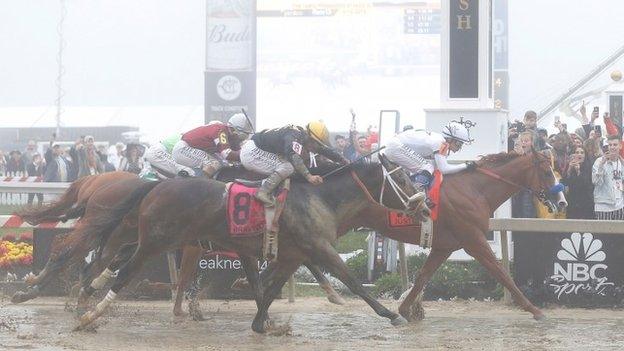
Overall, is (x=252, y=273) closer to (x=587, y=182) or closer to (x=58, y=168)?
(x=587, y=182)

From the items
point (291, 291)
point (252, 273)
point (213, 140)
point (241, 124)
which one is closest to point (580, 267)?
point (291, 291)

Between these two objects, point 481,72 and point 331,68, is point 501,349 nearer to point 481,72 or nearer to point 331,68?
point 481,72

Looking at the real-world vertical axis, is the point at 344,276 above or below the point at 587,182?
Result: below

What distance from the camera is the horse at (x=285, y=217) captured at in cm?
969

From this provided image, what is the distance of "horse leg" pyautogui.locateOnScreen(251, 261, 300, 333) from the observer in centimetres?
1018

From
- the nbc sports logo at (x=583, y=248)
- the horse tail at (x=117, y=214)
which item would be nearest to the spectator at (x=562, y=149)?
the nbc sports logo at (x=583, y=248)

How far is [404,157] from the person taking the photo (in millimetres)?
11117

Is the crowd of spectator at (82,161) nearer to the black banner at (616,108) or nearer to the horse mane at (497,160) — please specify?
the horse mane at (497,160)

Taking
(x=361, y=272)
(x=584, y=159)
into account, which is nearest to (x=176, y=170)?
(x=361, y=272)

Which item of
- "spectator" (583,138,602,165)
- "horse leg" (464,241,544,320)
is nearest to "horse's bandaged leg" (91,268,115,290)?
"horse leg" (464,241,544,320)

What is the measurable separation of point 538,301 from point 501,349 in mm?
3248

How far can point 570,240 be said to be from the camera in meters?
12.4

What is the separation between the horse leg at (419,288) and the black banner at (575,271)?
1.59m

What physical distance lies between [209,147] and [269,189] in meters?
1.77
